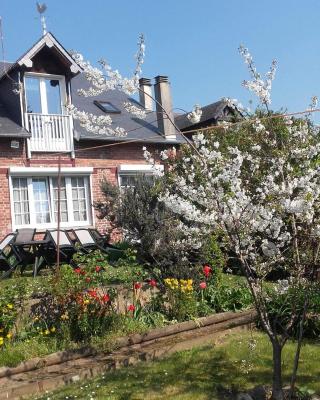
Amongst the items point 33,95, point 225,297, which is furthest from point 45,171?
point 225,297

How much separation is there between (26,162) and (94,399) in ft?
36.2

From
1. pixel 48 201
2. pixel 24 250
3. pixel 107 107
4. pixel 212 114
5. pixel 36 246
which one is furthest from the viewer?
pixel 212 114

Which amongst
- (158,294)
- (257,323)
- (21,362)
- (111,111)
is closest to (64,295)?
(21,362)

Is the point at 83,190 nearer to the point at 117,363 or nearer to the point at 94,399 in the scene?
the point at 117,363

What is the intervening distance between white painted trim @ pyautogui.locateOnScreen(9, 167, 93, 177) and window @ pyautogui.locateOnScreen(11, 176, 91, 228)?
0.23 meters

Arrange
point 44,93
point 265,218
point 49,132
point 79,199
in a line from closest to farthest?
1. point 265,218
2. point 49,132
3. point 44,93
4. point 79,199

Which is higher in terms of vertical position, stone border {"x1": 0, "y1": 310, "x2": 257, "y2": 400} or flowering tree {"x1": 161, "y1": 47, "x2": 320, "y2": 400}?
flowering tree {"x1": 161, "y1": 47, "x2": 320, "y2": 400}

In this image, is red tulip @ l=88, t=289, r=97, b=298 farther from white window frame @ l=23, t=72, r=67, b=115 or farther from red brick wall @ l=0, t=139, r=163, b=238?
white window frame @ l=23, t=72, r=67, b=115

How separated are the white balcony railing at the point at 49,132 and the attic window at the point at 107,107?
7.61 ft

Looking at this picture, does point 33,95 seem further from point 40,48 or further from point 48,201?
point 48,201

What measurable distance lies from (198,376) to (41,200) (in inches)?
429

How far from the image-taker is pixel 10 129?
14.3 metres

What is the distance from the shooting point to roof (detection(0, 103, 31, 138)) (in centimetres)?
1404

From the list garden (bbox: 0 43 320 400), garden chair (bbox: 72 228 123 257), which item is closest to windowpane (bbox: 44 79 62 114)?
garden chair (bbox: 72 228 123 257)
